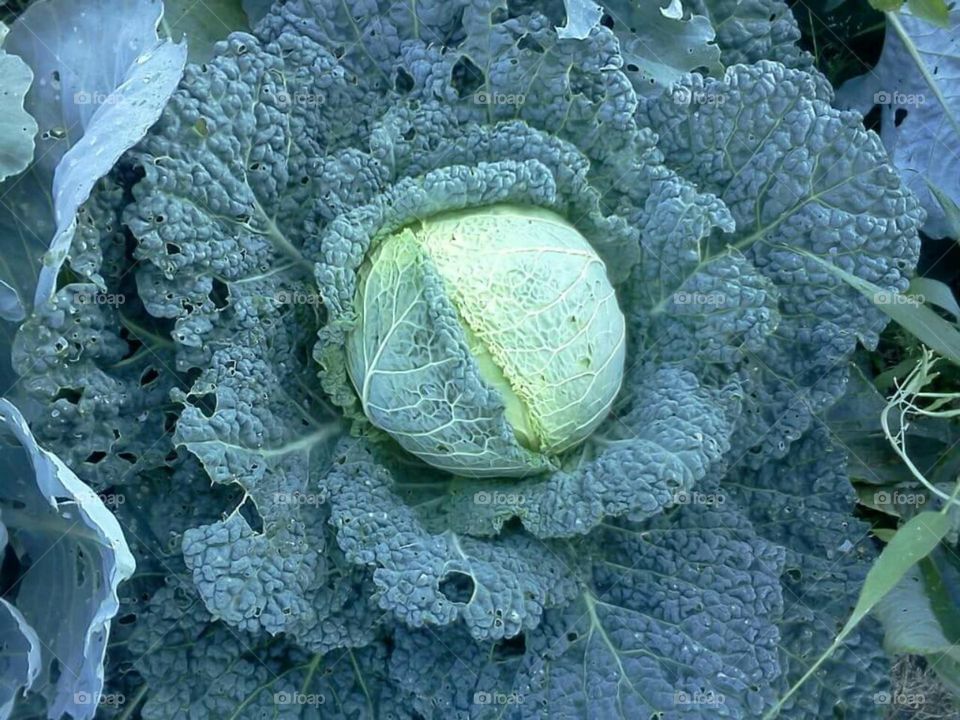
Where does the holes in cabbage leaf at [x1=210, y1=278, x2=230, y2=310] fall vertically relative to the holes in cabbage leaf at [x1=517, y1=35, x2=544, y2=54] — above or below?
below

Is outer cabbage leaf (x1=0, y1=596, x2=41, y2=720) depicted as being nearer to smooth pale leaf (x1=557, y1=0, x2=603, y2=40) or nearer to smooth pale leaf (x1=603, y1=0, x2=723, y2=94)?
smooth pale leaf (x1=557, y1=0, x2=603, y2=40)

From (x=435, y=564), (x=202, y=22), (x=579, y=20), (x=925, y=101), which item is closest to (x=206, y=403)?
(x=435, y=564)

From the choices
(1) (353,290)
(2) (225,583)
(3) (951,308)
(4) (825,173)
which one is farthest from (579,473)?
(3) (951,308)

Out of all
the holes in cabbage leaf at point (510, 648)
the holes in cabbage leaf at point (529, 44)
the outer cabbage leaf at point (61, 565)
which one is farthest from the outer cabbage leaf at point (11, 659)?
the holes in cabbage leaf at point (529, 44)

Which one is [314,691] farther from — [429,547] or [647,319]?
[647,319]

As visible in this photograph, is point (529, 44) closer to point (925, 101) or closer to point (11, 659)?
point (925, 101)

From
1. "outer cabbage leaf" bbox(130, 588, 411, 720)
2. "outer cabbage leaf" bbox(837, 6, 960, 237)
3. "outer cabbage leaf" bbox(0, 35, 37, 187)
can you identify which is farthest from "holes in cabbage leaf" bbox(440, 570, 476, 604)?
"outer cabbage leaf" bbox(837, 6, 960, 237)
